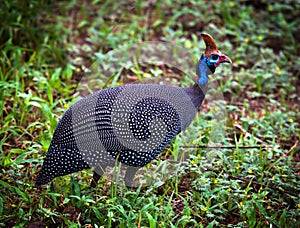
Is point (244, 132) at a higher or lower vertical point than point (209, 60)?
lower

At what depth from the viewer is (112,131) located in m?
3.08

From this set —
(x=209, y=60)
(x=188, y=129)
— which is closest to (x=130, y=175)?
(x=188, y=129)

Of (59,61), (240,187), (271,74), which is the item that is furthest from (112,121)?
(271,74)

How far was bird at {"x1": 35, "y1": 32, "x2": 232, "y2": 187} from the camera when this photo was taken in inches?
121

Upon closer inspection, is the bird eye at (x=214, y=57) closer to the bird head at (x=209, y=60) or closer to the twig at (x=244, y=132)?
the bird head at (x=209, y=60)

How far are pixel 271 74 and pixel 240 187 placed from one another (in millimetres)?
1996

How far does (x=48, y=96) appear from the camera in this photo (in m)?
4.23

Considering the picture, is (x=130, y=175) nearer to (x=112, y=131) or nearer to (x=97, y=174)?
(x=97, y=174)

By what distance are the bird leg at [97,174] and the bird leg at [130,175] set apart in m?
0.18

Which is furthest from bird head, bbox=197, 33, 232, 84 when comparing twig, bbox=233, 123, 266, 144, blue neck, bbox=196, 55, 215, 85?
twig, bbox=233, 123, 266, 144

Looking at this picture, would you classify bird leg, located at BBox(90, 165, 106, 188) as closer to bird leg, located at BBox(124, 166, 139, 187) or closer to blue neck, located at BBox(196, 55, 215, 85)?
bird leg, located at BBox(124, 166, 139, 187)

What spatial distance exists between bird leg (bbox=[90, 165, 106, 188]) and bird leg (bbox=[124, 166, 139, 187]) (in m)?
0.18

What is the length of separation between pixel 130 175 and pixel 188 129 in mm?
904

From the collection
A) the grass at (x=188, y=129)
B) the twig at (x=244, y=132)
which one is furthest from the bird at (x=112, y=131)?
the twig at (x=244, y=132)
